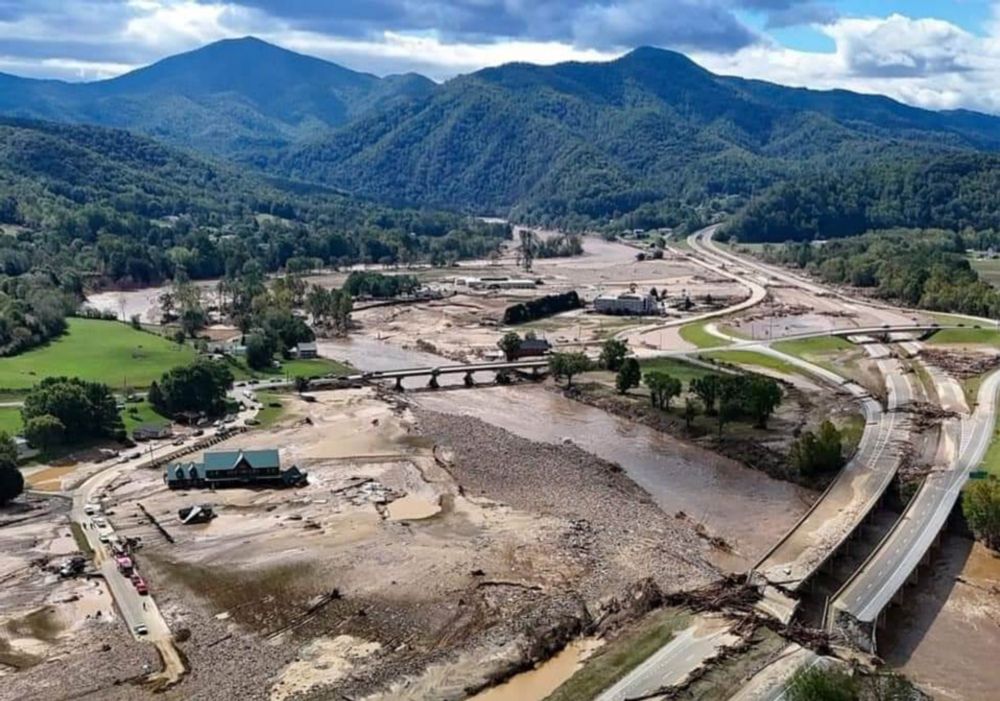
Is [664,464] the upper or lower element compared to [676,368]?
lower

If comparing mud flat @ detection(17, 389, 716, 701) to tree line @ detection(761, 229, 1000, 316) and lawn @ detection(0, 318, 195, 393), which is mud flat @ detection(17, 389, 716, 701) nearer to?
lawn @ detection(0, 318, 195, 393)

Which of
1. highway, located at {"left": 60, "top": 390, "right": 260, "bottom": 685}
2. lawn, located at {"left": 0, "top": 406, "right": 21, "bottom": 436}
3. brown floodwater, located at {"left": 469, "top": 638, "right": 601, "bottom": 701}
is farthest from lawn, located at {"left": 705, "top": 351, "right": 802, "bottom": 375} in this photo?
lawn, located at {"left": 0, "top": 406, "right": 21, "bottom": 436}

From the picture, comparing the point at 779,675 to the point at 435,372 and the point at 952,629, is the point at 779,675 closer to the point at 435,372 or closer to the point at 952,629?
the point at 952,629

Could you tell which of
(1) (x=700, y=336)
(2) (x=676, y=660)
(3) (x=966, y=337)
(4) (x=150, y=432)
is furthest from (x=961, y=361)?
(4) (x=150, y=432)

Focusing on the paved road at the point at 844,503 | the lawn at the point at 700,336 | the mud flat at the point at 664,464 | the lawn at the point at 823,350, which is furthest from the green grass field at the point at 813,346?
the mud flat at the point at 664,464

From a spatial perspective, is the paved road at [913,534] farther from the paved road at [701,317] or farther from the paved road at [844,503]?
the paved road at [701,317]

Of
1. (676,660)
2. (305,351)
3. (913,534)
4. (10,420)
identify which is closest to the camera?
(676,660)

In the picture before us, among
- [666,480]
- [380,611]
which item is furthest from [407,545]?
[666,480]
